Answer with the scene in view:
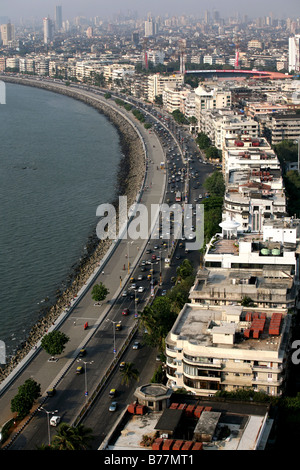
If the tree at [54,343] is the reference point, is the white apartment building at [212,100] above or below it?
above

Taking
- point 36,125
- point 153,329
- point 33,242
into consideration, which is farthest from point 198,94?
point 153,329

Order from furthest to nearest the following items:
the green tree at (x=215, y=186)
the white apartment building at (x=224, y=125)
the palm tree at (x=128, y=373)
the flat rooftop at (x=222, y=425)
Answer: the white apartment building at (x=224, y=125), the green tree at (x=215, y=186), the palm tree at (x=128, y=373), the flat rooftop at (x=222, y=425)

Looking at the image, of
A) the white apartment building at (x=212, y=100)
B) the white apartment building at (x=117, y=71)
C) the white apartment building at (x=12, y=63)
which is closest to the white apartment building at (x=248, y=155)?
the white apartment building at (x=212, y=100)

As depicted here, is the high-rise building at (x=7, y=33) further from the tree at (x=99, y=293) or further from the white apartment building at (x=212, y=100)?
the tree at (x=99, y=293)

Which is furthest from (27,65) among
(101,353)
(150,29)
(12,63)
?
(101,353)

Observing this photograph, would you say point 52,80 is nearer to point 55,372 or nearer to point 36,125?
point 36,125
